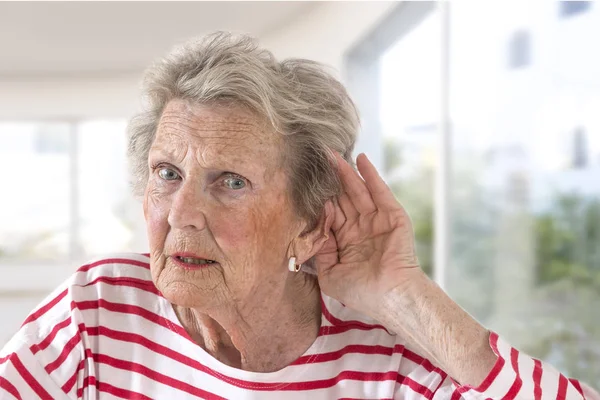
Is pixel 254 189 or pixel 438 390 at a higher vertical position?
pixel 254 189

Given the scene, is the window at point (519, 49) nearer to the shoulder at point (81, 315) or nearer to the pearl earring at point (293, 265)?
the pearl earring at point (293, 265)

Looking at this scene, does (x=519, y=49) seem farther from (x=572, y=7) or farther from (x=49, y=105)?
(x=49, y=105)

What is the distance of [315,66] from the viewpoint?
147cm

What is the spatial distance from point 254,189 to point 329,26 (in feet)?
11.4

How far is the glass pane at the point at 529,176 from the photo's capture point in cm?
262

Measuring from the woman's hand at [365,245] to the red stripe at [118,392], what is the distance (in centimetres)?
46

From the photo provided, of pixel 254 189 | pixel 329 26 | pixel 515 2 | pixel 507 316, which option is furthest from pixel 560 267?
pixel 329 26

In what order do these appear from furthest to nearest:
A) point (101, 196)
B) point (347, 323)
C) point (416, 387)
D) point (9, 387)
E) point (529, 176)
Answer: point (101, 196), point (529, 176), point (347, 323), point (416, 387), point (9, 387)

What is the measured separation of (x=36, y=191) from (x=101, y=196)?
32.3 inches

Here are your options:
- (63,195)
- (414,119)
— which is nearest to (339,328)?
(414,119)

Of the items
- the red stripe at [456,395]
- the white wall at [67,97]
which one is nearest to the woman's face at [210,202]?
the red stripe at [456,395]

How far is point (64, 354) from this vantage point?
1.37m

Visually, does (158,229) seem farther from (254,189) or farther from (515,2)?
(515,2)

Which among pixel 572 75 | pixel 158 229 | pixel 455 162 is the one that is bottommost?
pixel 158 229
